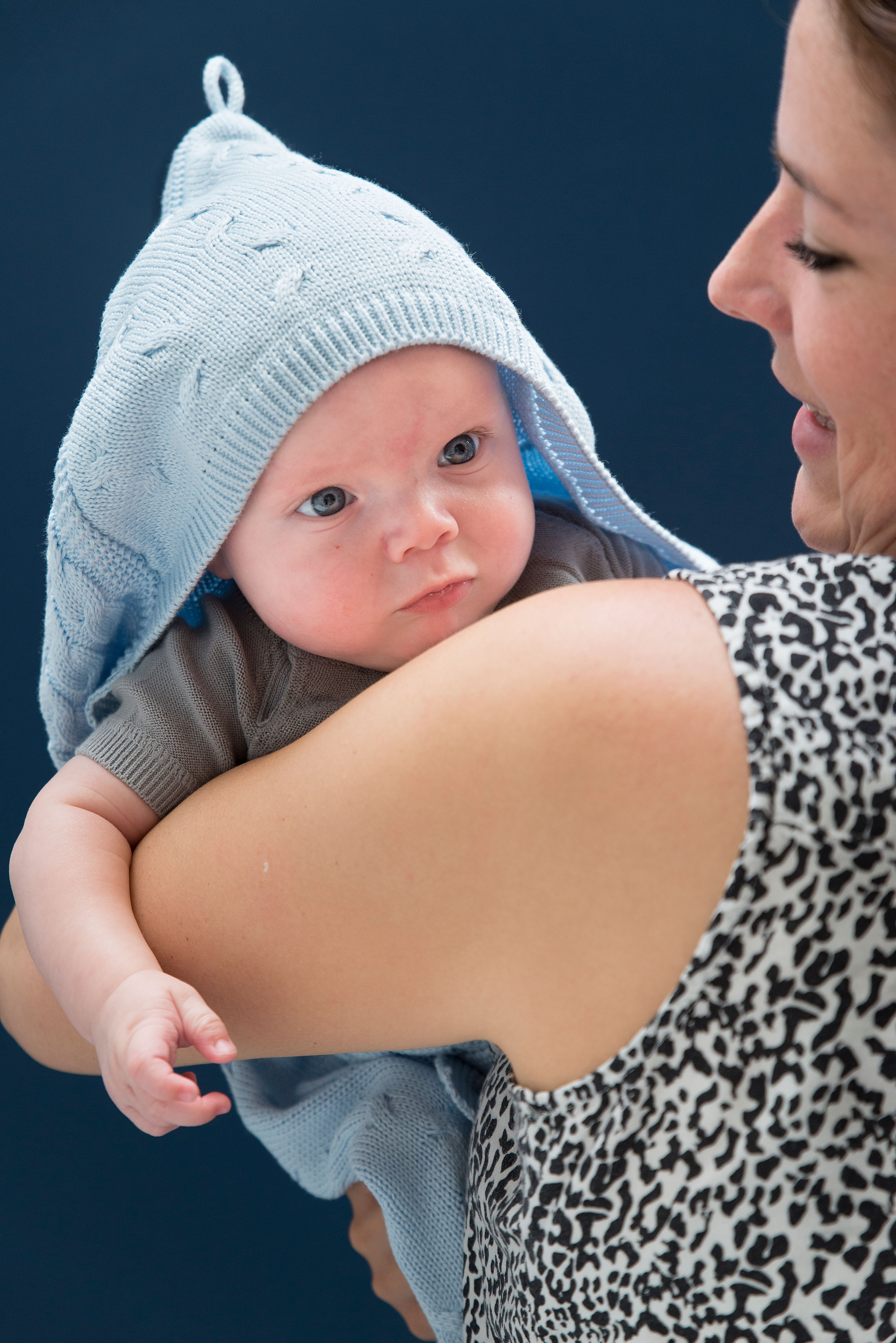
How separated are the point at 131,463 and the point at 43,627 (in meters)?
0.71

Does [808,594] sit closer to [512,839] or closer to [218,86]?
[512,839]

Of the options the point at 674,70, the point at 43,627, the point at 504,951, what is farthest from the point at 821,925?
the point at 674,70

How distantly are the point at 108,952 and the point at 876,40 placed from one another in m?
0.84

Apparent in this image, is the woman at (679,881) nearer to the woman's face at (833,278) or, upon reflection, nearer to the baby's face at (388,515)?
the woman's face at (833,278)

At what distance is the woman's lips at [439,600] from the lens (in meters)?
1.17

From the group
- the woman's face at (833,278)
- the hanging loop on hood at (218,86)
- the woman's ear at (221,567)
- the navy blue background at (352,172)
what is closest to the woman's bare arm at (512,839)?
the woman's face at (833,278)

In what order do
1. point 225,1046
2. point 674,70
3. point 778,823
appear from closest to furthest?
point 778,823, point 225,1046, point 674,70

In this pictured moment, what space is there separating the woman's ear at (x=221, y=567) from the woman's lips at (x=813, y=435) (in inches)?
24.2

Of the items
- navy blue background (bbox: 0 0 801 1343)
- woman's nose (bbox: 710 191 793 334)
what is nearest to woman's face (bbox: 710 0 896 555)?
woman's nose (bbox: 710 191 793 334)

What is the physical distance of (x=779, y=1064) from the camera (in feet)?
2.21

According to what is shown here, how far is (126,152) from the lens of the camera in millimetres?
1759

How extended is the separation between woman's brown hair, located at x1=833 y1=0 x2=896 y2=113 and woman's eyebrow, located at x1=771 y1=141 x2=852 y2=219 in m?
0.07

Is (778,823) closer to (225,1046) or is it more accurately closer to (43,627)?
(225,1046)

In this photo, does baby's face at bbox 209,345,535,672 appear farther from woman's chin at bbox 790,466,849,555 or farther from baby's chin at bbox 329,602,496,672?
woman's chin at bbox 790,466,849,555
